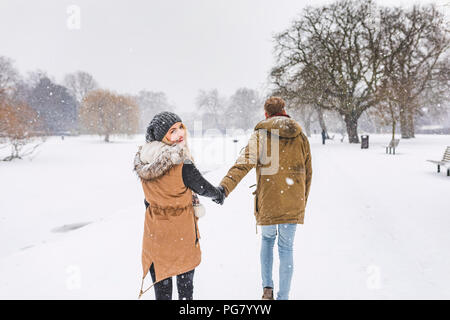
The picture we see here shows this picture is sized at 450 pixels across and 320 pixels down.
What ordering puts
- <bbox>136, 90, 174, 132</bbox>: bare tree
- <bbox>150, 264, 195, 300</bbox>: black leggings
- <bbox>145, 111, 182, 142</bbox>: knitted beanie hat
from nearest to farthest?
1. <bbox>145, 111, 182, 142</bbox>: knitted beanie hat
2. <bbox>150, 264, 195, 300</bbox>: black leggings
3. <bbox>136, 90, 174, 132</bbox>: bare tree

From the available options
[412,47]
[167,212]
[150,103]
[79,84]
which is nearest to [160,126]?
[167,212]

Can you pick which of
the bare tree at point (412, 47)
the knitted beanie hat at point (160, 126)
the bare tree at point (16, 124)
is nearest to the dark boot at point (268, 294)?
the knitted beanie hat at point (160, 126)

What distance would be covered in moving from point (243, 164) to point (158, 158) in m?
0.86

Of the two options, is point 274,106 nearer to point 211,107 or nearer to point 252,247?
point 252,247

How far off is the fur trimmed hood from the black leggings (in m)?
0.76

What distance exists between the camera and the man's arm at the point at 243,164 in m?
2.43

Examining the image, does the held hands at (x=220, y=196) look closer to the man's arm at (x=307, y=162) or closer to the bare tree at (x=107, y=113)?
the man's arm at (x=307, y=162)

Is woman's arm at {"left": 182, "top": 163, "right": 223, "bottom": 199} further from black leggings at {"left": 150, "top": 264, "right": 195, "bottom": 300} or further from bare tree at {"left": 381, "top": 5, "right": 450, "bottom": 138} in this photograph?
bare tree at {"left": 381, "top": 5, "right": 450, "bottom": 138}

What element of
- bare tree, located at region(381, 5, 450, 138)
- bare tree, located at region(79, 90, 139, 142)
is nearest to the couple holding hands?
bare tree, located at region(381, 5, 450, 138)

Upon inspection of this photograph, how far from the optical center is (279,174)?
7.95 ft

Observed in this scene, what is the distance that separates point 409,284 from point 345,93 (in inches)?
902

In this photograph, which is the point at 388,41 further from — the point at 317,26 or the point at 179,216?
the point at 179,216

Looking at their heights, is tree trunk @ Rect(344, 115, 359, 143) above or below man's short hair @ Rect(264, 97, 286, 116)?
above

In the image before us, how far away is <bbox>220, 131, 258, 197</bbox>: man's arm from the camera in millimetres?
2434
